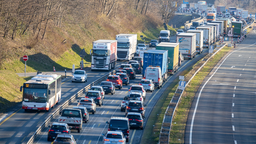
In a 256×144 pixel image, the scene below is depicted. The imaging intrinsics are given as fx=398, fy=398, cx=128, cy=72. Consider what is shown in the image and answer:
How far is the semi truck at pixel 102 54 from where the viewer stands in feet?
182

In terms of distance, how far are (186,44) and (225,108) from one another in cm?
3027

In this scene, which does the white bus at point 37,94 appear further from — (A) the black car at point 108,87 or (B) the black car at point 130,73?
(B) the black car at point 130,73

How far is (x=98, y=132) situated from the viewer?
28.9 m

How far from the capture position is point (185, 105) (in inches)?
1567

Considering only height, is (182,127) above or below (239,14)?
below

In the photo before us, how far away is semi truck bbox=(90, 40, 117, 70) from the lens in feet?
182

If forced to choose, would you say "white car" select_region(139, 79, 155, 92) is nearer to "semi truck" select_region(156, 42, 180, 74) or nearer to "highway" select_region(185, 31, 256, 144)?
"highway" select_region(185, 31, 256, 144)

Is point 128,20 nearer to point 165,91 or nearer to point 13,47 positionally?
point 13,47

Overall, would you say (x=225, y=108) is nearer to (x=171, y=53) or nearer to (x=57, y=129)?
(x=171, y=53)

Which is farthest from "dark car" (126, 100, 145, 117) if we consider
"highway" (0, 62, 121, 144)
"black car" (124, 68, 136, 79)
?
"black car" (124, 68, 136, 79)

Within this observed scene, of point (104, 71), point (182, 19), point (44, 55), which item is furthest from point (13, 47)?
point (182, 19)

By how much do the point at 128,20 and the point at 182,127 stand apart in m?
84.5

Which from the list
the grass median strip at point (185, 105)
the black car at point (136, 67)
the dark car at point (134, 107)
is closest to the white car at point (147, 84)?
the grass median strip at point (185, 105)

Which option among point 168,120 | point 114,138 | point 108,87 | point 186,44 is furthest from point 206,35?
point 114,138
